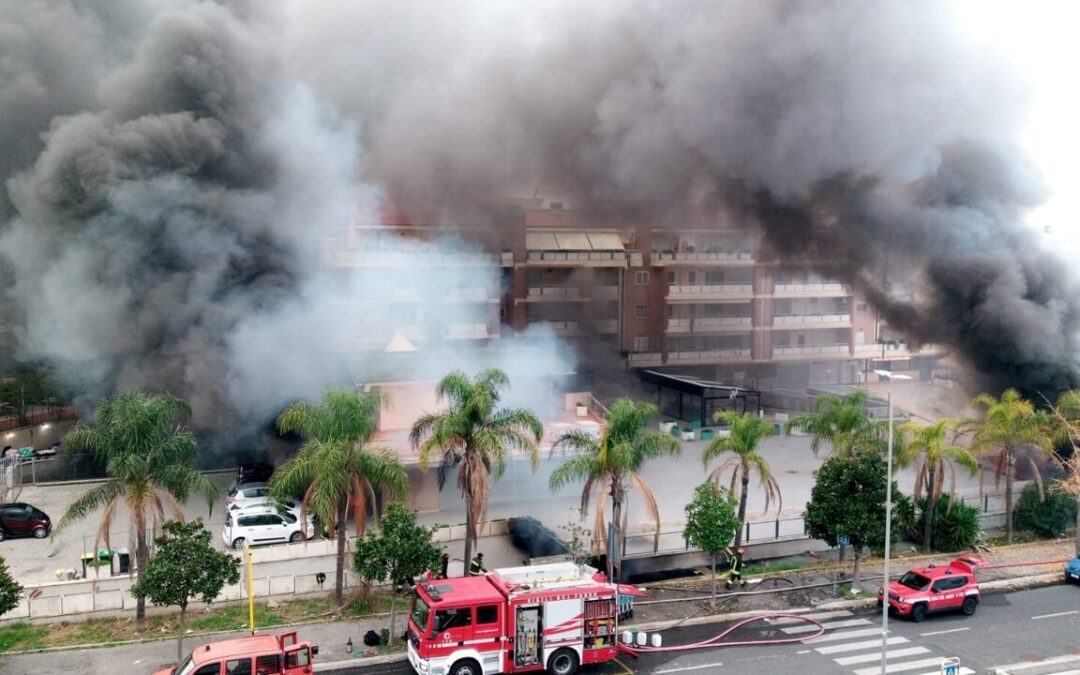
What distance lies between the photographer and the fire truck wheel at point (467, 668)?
1163 centimetres

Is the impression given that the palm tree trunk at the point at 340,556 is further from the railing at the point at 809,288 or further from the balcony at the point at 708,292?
the railing at the point at 809,288

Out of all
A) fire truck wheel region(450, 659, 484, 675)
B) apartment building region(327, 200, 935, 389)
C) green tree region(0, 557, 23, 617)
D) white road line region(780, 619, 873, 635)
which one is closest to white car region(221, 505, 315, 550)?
green tree region(0, 557, 23, 617)

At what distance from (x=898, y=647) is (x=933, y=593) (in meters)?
1.65

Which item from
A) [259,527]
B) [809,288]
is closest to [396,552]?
[259,527]

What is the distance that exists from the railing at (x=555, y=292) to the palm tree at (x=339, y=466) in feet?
61.5

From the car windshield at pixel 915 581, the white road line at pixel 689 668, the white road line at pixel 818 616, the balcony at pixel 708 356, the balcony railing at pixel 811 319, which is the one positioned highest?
the balcony railing at pixel 811 319

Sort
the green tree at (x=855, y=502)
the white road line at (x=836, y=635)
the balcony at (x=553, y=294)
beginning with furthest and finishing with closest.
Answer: the balcony at (x=553, y=294) → the green tree at (x=855, y=502) → the white road line at (x=836, y=635)

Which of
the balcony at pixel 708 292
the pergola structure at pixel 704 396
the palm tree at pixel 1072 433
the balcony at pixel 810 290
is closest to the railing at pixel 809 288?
the balcony at pixel 810 290

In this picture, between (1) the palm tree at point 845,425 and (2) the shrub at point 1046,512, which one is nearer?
(1) the palm tree at point 845,425

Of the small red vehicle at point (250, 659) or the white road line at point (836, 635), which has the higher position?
the small red vehicle at point (250, 659)

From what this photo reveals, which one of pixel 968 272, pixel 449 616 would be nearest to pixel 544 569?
pixel 449 616

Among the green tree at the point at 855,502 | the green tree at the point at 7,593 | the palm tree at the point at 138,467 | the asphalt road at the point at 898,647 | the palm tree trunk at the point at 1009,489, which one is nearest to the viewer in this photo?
the green tree at the point at 7,593

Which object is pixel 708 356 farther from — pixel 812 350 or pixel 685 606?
pixel 685 606

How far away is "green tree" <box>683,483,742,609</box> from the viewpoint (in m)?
14.8
